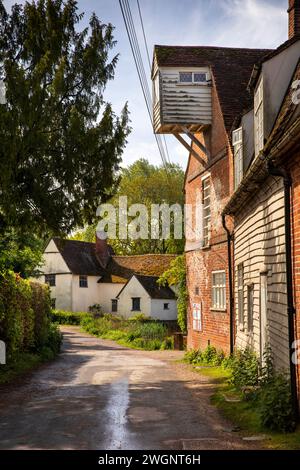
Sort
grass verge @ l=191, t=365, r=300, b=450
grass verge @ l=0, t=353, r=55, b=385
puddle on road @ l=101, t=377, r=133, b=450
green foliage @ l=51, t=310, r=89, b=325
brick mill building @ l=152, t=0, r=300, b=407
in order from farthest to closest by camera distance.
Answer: green foliage @ l=51, t=310, r=89, b=325 → grass verge @ l=0, t=353, r=55, b=385 → brick mill building @ l=152, t=0, r=300, b=407 → puddle on road @ l=101, t=377, r=133, b=450 → grass verge @ l=191, t=365, r=300, b=450

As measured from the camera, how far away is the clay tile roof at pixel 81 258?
55.1 meters

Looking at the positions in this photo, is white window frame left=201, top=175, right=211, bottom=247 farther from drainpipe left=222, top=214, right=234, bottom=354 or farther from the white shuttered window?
drainpipe left=222, top=214, right=234, bottom=354

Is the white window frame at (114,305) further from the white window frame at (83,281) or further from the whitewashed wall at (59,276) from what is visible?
the whitewashed wall at (59,276)

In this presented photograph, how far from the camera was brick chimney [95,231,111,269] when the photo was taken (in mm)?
60000

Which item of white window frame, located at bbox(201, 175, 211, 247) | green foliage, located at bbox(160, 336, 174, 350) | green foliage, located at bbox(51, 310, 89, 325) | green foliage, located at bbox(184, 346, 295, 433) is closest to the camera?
green foliage, located at bbox(184, 346, 295, 433)

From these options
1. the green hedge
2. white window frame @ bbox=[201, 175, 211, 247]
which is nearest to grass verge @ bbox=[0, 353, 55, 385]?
the green hedge

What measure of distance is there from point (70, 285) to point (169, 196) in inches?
627

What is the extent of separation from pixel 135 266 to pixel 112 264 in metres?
4.00

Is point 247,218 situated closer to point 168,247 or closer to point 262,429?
point 262,429

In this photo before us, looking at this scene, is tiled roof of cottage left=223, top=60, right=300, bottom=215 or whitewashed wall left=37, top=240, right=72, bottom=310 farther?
whitewashed wall left=37, top=240, right=72, bottom=310

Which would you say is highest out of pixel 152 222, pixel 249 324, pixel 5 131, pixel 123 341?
pixel 152 222

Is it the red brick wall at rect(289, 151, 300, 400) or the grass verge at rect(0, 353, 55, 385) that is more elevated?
the red brick wall at rect(289, 151, 300, 400)

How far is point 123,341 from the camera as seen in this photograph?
1431 inches

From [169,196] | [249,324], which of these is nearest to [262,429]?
[249,324]
